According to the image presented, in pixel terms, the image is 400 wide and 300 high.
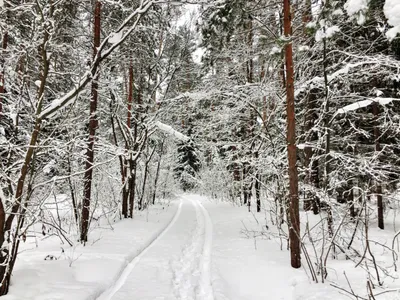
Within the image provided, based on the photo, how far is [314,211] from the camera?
1259 centimetres

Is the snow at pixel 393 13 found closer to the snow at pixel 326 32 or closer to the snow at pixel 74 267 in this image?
the snow at pixel 326 32

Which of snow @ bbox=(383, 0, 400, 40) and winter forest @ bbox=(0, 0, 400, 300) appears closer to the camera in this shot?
snow @ bbox=(383, 0, 400, 40)

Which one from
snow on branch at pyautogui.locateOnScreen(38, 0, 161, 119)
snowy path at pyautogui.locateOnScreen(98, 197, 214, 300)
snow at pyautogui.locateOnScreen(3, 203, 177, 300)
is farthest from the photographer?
snowy path at pyautogui.locateOnScreen(98, 197, 214, 300)

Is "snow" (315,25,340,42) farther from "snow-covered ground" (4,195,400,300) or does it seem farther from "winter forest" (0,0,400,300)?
"snow-covered ground" (4,195,400,300)

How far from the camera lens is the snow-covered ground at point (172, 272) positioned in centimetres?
507

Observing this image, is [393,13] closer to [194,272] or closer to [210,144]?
[194,272]

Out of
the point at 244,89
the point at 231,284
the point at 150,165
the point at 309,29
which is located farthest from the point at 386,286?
the point at 150,165

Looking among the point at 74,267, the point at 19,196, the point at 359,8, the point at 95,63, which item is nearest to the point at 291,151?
the point at 359,8

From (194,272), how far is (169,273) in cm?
54

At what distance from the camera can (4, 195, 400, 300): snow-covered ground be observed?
5074mm

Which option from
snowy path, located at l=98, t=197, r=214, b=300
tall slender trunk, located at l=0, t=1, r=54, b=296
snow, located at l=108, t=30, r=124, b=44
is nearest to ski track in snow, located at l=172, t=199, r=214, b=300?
snowy path, located at l=98, t=197, r=214, b=300

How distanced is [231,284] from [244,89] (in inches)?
249

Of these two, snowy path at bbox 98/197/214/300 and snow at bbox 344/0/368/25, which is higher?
snow at bbox 344/0/368/25

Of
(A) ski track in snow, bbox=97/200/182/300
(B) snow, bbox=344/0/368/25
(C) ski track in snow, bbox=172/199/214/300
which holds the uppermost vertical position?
(B) snow, bbox=344/0/368/25
